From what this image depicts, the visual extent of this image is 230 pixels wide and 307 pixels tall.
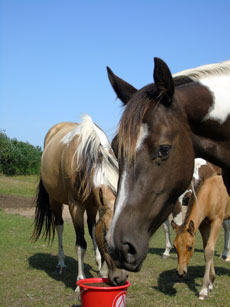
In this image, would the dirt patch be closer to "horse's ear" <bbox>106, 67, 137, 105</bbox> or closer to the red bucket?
the red bucket

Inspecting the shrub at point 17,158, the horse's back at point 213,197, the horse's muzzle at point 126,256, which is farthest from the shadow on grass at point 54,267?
the shrub at point 17,158

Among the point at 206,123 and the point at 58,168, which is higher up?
the point at 206,123

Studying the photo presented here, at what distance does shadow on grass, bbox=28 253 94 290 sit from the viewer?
5.77 metres

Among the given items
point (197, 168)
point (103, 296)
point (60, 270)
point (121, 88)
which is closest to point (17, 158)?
point (197, 168)

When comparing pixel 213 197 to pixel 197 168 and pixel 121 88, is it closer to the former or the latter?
pixel 197 168

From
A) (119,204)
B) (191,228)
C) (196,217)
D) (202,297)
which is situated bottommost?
(202,297)

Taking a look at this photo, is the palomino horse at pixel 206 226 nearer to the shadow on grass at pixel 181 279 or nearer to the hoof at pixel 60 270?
the shadow on grass at pixel 181 279

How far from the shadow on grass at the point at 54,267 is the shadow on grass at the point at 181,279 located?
1281 mm

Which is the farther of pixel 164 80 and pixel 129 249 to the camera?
pixel 164 80

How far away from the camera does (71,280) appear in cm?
572

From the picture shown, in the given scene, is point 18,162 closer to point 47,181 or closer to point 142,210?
point 47,181

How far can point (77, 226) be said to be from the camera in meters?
5.24

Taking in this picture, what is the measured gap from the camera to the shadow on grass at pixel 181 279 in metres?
5.33

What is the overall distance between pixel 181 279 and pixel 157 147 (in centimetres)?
472
